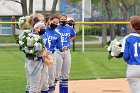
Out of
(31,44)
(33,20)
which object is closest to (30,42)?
(31,44)

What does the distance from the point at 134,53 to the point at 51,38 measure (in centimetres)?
278

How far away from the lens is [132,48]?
749 cm

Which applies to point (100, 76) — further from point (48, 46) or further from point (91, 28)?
point (91, 28)

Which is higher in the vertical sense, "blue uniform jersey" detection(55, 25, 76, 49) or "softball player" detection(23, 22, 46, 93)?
"blue uniform jersey" detection(55, 25, 76, 49)

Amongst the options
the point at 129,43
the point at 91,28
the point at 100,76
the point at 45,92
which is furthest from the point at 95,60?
the point at 91,28

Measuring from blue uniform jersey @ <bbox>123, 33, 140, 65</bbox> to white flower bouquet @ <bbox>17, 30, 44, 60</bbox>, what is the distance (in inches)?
67.1

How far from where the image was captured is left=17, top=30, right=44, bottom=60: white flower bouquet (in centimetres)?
839

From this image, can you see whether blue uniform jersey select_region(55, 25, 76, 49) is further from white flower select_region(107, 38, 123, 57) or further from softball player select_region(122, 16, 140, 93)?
softball player select_region(122, 16, 140, 93)

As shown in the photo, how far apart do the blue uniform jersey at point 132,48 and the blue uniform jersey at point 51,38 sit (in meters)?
2.59

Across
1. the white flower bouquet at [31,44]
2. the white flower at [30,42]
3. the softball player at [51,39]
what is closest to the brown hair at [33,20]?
the white flower bouquet at [31,44]

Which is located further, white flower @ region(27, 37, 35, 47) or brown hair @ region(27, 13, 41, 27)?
brown hair @ region(27, 13, 41, 27)

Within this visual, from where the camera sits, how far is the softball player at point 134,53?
7477 millimetres

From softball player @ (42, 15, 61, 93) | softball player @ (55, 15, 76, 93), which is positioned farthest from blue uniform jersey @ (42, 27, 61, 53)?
softball player @ (55, 15, 76, 93)

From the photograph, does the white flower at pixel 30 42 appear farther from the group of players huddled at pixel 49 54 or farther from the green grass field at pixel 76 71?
the green grass field at pixel 76 71
